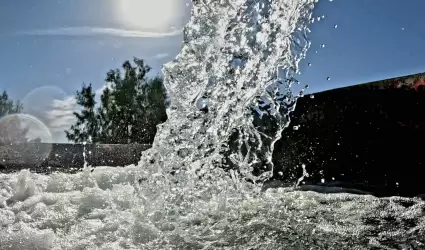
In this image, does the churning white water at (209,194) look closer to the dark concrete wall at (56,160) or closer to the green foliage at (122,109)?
the dark concrete wall at (56,160)

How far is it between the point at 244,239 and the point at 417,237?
120cm

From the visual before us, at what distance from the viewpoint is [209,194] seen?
445 cm

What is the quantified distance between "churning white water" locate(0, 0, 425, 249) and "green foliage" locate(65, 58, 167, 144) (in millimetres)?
31565

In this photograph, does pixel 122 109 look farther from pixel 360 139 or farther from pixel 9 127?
pixel 360 139

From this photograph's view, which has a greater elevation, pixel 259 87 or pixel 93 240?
pixel 259 87

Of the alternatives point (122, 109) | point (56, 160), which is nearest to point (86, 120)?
point (122, 109)

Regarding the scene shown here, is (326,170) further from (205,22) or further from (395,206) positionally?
(205,22)

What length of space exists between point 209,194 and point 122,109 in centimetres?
3435

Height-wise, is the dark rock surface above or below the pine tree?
below

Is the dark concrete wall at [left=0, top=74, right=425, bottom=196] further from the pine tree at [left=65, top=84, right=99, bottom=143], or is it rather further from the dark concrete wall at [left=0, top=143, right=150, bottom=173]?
the pine tree at [left=65, top=84, right=99, bottom=143]

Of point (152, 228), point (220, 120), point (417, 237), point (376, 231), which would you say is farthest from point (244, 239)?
point (220, 120)

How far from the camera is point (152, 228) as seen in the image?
10.7ft

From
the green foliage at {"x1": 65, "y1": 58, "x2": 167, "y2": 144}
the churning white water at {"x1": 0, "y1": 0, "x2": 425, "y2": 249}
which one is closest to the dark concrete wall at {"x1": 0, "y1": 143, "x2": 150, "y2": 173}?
the churning white water at {"x1": 0, "y1": 0, "x2": 425, "y2": 249}

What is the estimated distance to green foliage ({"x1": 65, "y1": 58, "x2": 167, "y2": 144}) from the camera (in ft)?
122
